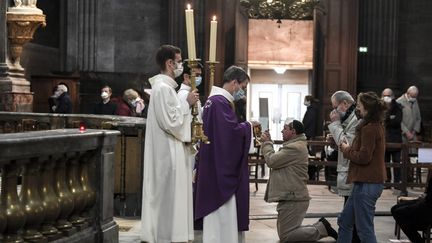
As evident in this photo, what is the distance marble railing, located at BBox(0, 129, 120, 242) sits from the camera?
18.2 feet

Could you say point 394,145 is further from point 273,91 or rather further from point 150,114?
point 273,91

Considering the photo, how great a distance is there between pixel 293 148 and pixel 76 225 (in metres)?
3.18

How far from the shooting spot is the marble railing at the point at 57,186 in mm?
5535

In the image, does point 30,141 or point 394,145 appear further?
point 394,145

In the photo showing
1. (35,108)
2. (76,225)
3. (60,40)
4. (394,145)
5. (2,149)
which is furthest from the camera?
(60,40)

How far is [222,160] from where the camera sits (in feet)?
25.4

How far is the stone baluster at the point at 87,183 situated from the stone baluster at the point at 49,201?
633 millimetres

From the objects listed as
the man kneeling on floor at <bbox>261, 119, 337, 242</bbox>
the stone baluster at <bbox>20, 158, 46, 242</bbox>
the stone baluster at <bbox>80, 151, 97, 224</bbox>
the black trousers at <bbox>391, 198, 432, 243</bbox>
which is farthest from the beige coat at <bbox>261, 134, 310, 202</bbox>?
the stone baluster at <bbox>20, 158, 46, 242</bbox>

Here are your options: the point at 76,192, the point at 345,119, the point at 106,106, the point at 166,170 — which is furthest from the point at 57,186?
the point at 106,106

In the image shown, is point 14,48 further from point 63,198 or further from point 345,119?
point 63,198

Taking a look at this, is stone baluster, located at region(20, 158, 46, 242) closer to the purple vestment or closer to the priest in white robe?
the priest in white robe

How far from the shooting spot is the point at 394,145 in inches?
537

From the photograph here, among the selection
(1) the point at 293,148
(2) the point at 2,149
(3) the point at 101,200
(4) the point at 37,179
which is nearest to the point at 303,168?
(1) the point at 293,148

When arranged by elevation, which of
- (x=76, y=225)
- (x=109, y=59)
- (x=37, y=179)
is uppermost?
(x=109, y=59)
